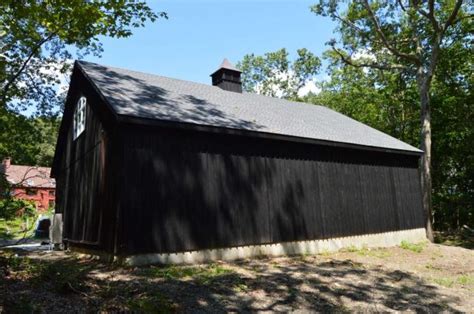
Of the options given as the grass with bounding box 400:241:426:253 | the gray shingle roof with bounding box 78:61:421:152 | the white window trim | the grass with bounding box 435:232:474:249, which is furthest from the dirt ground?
the grass with bounding box 435:232:474:249

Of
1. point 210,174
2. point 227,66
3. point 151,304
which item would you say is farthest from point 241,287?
point 227,66

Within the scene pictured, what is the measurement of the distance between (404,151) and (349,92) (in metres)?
22.8

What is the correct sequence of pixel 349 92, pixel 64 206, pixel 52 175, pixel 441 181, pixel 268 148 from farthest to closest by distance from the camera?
1. pixel 349 92
2. pixel 441 181
3. pixel 52 175
4. pixel 64 206
5. pixel 268 148

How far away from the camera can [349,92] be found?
39031 millimetres

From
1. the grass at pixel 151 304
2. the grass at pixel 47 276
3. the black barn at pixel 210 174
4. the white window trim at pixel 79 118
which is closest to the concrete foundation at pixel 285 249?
the black barn at pixel 210 174

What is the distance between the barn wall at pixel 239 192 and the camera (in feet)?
33.9

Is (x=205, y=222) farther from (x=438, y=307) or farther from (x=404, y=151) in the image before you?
(x=404, y=151)

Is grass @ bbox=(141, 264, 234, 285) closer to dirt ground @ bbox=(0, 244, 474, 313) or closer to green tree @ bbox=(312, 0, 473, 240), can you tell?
dirt ground @ bbox=(0, 244, 474, 313)

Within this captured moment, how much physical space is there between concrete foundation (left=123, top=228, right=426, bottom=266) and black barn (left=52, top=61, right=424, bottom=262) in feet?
0.26

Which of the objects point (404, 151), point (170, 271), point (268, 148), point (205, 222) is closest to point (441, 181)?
point (404, 151)

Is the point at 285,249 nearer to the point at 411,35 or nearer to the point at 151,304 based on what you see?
the point at 151,304

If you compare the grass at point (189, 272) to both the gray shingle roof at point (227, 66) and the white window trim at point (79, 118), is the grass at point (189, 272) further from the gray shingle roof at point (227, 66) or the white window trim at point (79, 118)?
the gray shingle roof at point (227, 66)

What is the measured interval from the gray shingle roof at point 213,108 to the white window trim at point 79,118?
1320 mm

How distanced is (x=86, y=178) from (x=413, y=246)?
13.0 m
